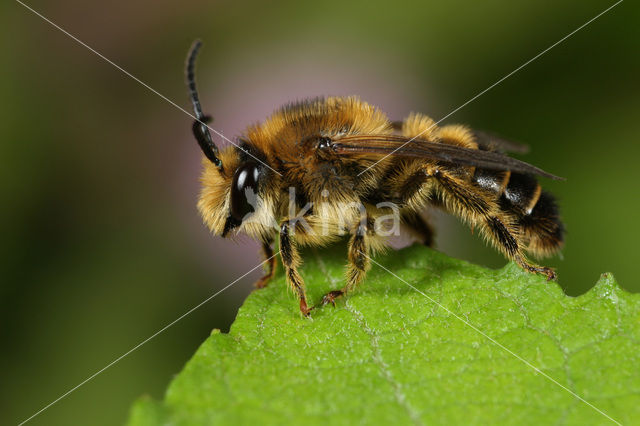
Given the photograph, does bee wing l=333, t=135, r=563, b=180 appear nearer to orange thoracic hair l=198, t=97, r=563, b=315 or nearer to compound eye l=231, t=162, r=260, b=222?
orange thoracic hair l=198, t=97, r=563, b=315

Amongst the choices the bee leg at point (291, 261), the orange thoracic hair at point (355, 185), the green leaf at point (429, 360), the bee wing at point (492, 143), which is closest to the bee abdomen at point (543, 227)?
the orange thoracic hair at point (355, 185)

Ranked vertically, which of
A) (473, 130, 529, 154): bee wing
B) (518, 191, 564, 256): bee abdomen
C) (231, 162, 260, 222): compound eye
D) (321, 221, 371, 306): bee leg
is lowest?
(518, 191, 564, 256): bee abdomen

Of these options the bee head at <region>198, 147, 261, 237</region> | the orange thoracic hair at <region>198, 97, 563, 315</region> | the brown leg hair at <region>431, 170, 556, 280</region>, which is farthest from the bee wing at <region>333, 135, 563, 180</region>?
the bee head at <region>198, 147, 261, 237</region>

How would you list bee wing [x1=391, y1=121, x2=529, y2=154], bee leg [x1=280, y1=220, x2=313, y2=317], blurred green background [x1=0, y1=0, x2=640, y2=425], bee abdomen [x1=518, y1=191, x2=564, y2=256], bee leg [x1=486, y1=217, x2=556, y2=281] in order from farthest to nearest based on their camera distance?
blurred green background [x1=0, y1=0, x2=640, y2=425] < bee wing [x1=391, y1=121, x2=529, y2=154] < bee abdomen [x1=518, y1=191, x2=564, y2=256] < bee leg [x1=486, y1=217, x2=556, y2=281] < bee leg [x1=280, y1=220, x2=313, y2=317]

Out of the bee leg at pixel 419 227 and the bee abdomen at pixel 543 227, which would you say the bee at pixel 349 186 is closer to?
the bee abdomen at pixel 543 227

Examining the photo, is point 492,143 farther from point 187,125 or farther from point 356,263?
point 187,125

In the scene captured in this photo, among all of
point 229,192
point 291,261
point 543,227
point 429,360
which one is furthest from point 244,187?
point 543,227

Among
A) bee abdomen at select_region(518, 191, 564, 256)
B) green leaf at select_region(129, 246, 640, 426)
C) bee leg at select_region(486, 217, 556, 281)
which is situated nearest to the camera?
green leaf at select_region(129, 246, 640, 426)
